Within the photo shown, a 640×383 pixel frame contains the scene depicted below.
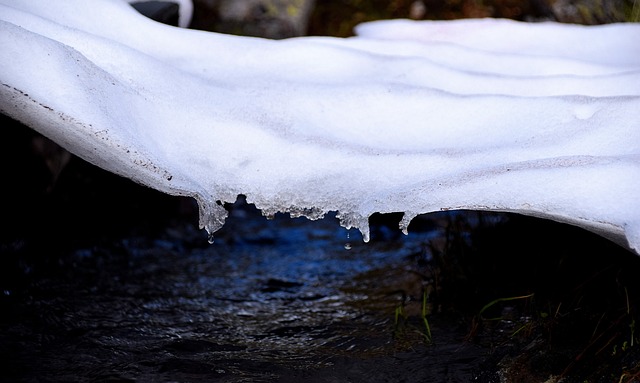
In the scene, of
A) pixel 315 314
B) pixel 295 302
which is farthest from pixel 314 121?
pixel 295 302

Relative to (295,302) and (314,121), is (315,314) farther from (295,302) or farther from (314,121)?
(314,121)

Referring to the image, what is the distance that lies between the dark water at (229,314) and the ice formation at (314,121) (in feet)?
1.16

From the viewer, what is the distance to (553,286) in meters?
2.41

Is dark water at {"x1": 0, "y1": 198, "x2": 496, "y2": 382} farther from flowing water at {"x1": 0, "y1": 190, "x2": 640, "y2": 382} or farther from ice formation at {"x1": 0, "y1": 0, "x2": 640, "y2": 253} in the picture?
ice formation at {"x1": 0, "y1": 0, "x2": 640, "y2": 253}

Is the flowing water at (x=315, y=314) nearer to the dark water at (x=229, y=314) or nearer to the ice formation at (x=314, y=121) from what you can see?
the dark water at (x=229, y=314)

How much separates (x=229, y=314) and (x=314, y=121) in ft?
3.44

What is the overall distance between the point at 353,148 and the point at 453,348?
77 cm

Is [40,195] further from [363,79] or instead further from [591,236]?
[591,236]


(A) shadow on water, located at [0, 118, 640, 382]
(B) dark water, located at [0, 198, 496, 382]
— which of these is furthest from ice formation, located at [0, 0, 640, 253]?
(A) shadow on water, located at [0, 118, 640, 382]

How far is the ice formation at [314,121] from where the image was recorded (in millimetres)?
1726

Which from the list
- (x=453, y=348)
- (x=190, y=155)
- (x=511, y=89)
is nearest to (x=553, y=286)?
(x=453, y=348)

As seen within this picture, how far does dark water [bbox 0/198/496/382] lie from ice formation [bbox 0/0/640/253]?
354 mm

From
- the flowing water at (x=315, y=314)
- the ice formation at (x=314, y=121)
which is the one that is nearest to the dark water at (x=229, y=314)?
the flowing water at (x=315, y=314)

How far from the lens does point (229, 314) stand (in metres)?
2.78
